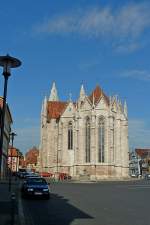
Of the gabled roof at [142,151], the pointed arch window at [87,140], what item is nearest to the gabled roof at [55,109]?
the pointed arch window at [87,140]

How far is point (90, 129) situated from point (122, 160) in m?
9.93

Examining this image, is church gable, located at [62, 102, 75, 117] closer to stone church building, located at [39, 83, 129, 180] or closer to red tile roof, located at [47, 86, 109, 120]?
stone church building, located at [39, 83, 129, 180]

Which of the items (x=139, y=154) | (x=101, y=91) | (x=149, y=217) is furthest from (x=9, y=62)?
(x=139, y=154)

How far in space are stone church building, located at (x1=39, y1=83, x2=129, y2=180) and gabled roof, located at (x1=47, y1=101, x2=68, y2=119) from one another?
503cm

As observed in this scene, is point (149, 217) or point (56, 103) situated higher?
point (56, 103)

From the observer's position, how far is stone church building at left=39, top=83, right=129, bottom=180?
8481cm

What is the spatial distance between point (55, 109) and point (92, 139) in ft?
71.5

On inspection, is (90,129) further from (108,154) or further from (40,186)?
(40,186)

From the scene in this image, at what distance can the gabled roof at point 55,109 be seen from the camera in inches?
3971

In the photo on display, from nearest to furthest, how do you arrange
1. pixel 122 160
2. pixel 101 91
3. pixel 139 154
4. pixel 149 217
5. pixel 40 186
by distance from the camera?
pixel 149 217
pixel 40 186
pixel 122 160
pixel 101 91
pixel 139 154

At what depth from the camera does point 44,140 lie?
10294 centimetres

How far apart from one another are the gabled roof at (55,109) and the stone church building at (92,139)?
16.5 ft

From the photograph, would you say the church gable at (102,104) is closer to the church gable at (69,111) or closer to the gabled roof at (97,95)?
the gabled roof at (97,95)

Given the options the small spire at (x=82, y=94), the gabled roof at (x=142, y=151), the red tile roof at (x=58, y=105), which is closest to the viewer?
the red tile roof at (x=58, y=105)
